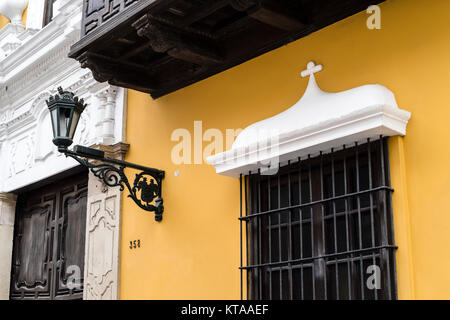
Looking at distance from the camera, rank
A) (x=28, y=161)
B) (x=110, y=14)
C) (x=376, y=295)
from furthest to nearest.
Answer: (x=28, y=161)
(x=110, y=14)
(x=376, y=295)

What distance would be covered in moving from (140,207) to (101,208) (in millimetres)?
834

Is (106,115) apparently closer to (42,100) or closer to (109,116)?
(109,116)

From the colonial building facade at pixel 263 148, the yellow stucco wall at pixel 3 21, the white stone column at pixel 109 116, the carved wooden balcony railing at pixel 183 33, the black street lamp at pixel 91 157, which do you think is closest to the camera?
the colonial building facade at pixel 263 148

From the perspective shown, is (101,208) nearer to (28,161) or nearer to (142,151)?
(142,151)

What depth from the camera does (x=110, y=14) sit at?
5371 mm

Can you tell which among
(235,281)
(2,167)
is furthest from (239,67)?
(2,167)

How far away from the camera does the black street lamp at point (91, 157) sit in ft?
17.1

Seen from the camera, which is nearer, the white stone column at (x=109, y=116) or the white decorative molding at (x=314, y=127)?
the white decorative molding at (x=314, y=127)

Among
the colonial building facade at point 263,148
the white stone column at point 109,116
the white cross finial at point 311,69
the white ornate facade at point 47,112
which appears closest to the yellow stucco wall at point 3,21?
the white ornate facade at point 47,112

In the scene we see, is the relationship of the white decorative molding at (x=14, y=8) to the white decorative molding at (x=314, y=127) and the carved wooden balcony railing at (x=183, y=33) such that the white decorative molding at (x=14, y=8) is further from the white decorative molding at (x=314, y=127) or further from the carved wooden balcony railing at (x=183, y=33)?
the white decorative molding at (x=314, y=127)

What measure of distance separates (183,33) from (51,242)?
3.29 m

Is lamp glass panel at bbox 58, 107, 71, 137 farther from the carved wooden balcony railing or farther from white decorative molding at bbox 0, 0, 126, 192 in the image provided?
white decorative molding at bbox 0, 0, 126, 192

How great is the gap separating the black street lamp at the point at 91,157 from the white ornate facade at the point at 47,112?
55 cm

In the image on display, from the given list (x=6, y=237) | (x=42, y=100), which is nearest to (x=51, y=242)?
(x=6, y=237)
